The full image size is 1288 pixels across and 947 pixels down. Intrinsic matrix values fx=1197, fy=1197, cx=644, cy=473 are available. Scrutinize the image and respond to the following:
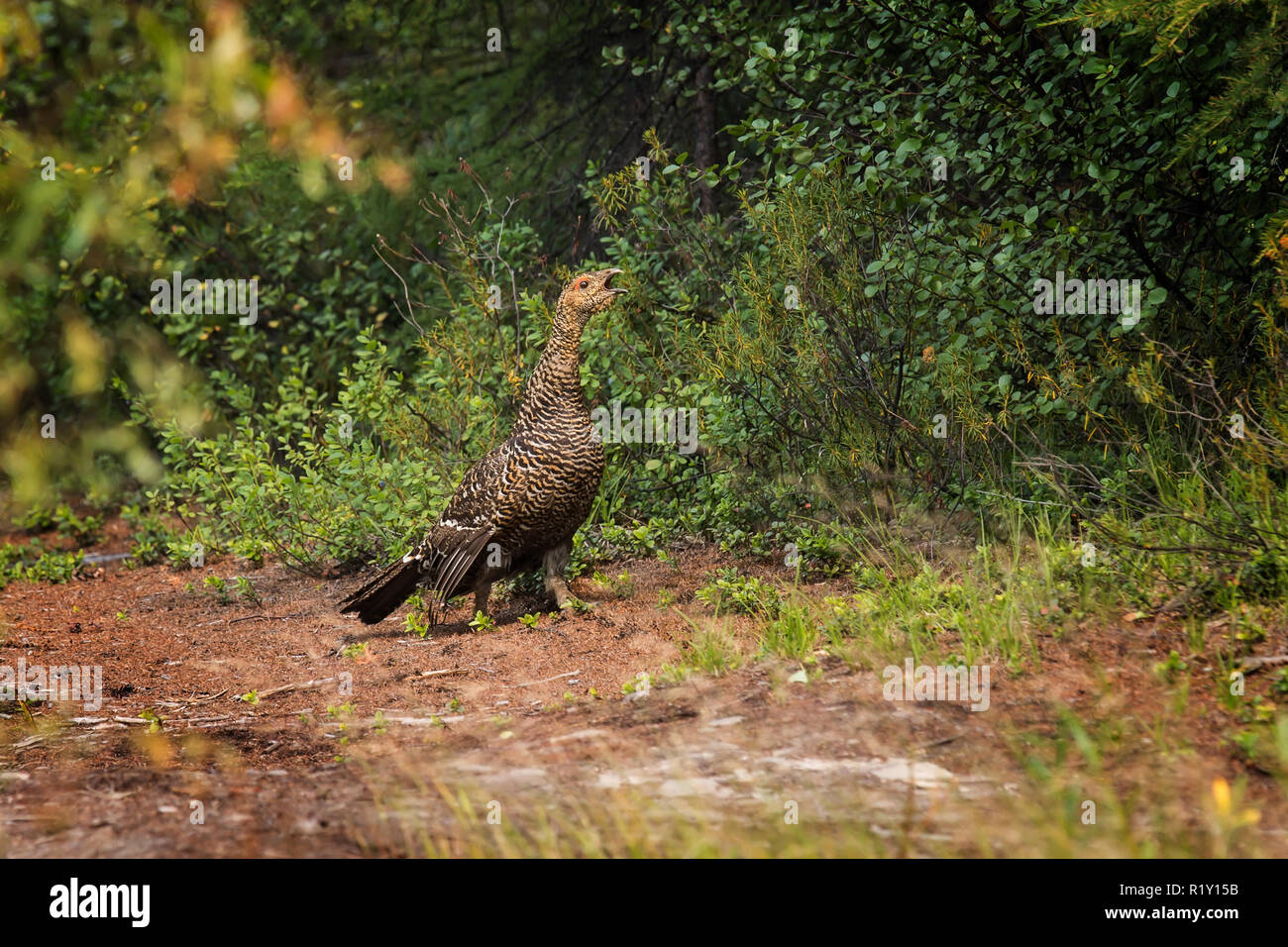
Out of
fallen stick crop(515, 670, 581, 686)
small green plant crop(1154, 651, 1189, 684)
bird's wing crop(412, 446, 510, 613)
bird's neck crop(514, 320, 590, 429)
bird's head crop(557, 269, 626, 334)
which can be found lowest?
fallen stick crop(515, 670, 581, 686)

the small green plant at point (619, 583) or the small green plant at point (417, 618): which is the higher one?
the small green plant at point (619, 583)

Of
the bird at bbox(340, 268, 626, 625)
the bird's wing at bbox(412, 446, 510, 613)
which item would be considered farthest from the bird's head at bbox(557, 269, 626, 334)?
the bird's wing at bbox(412, 446, 510, 613)

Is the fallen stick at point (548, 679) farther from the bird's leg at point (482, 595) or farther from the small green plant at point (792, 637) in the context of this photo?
the bird's leg at point (482, 595)

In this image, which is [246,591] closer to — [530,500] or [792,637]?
[530,500]

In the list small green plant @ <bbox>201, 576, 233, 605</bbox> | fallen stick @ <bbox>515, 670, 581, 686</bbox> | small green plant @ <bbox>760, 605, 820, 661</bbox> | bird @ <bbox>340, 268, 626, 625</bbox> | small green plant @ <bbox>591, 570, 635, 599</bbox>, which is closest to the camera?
small green plant @ <bbox>760, 605, 820, 661</bbox>

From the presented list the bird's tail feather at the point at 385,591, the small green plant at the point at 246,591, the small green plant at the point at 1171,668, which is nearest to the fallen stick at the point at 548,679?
the bird's tail feather at the point at 385,591

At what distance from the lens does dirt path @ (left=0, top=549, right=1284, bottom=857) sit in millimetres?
3336

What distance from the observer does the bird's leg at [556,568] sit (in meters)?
6.55

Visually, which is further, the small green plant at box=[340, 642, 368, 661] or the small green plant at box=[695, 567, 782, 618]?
the small green plant at box=[340, 642, 368, 661]

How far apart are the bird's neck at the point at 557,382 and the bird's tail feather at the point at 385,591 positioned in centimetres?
98

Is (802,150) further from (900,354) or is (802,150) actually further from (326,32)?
(326,32)

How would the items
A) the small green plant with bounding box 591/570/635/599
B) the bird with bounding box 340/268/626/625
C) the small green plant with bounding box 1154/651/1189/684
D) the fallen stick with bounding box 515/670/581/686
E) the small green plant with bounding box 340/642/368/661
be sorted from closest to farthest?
the small green plant with bounding box 1154/651/1189/684 → the fallen stick with bounding box 515/670/581/686 → the small green plant with bounding box 340/642/368/661 → the bird with bounding box 340/268/626/625 → the small green plant with bounding box 591/570/635/599

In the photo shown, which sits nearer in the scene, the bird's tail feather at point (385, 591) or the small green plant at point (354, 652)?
the small green plant at point (354, 652)

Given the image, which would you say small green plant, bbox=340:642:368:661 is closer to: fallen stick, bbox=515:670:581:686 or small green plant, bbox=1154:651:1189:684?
fallen stick, bbox=515:670:581:686
